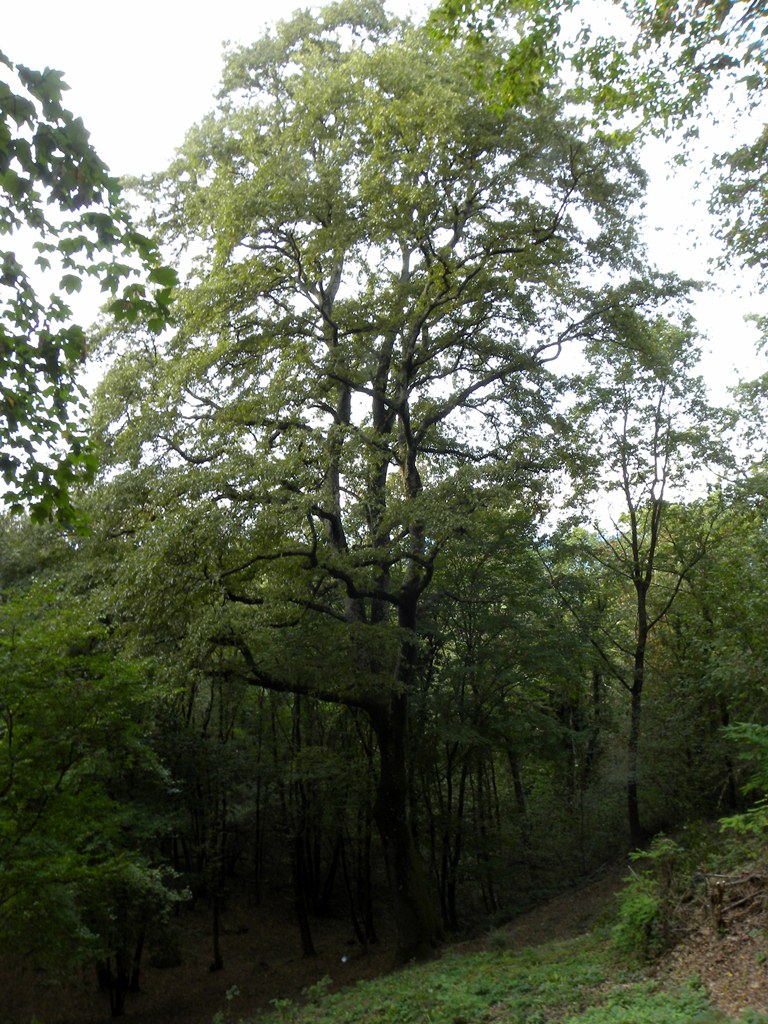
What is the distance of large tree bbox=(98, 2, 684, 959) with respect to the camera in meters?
11.5

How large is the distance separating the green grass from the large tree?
317cm

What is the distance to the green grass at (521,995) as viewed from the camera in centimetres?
634

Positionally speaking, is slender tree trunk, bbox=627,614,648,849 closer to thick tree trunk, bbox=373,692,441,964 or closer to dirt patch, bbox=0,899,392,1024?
thick tree trunk, bbox=373,692,441,964

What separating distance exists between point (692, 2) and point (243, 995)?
18035 mm

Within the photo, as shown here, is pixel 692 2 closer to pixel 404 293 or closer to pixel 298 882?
pixel 404 293

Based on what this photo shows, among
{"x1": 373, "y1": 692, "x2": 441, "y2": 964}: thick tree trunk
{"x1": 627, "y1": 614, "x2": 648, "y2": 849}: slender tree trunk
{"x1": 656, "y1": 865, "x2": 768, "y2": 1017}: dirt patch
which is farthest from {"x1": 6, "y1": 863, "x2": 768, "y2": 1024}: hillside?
{"x1": 627, "y1": 614, "x2": 648, "y2": 849}: slender tree trunk

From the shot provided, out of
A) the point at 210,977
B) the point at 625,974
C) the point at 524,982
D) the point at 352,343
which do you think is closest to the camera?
the point at 625,974

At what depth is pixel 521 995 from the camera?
8039 millimetres

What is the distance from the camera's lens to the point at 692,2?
23.5 ft

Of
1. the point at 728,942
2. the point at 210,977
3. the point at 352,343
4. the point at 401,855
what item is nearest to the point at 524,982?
the point at 728,942

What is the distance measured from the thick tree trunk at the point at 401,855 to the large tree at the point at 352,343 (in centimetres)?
4

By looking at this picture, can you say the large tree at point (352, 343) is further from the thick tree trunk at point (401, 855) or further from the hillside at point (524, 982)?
the hillside at point (524, 982)

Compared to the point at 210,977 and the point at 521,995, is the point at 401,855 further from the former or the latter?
the point at 210,977

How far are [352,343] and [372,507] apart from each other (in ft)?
8.93
